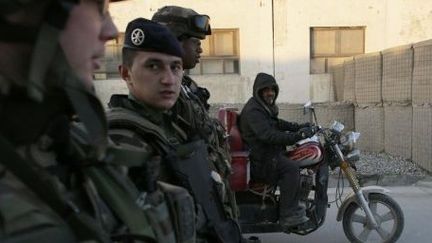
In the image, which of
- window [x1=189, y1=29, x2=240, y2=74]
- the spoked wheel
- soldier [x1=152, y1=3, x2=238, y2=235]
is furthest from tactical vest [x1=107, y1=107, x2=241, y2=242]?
window [x1=189, y1=29, x2=240, y2=74]

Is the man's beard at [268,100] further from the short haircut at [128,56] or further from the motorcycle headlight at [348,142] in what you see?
the short haircut at [128,56]

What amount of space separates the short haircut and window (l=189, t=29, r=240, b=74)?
1059 cm

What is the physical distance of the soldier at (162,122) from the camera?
67.7 inches

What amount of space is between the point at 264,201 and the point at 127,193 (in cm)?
349

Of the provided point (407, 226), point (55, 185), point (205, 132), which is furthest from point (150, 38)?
point (407, 226)

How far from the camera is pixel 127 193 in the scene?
1089 mm

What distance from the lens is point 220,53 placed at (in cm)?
1280

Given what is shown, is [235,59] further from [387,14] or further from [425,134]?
[425,134]

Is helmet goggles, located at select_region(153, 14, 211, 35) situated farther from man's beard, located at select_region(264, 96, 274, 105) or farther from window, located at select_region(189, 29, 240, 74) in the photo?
window, located at select_region(189, 29, 240, 74)

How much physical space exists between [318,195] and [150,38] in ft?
9.43

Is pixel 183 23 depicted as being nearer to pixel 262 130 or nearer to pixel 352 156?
pixel 262 130

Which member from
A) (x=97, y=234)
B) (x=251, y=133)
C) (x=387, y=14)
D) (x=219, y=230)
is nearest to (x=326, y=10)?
(x=387, y=14)

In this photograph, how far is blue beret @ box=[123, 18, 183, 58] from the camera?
77.7 inches

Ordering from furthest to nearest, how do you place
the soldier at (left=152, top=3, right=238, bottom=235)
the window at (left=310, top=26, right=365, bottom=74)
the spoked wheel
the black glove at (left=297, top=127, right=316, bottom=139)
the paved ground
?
the window at (left=310, top=26, right=365, bottom=74), the paved ground, the spoked wheel, the black glove at (left=297, top=127, right=316, bottom=139), the soldier at (left=152, top=3, right=238, bottom=235)
